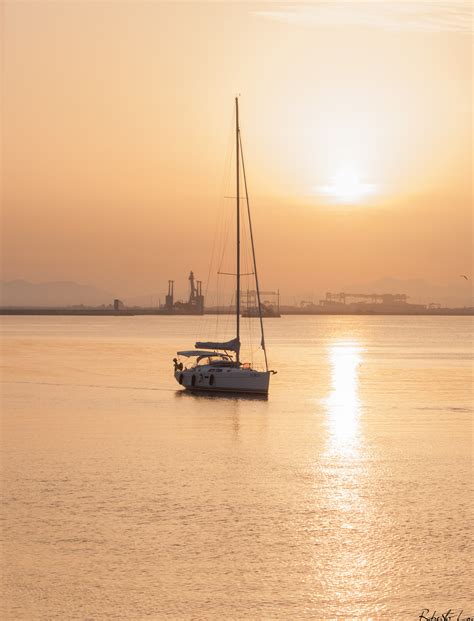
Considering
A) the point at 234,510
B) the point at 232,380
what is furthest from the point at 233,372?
the point at 234,510

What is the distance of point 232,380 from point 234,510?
3288cm

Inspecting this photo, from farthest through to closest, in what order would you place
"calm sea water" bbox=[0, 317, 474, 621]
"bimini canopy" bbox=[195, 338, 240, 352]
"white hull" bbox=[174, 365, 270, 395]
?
"bimini canopy" bbox=[195, 338, 240, 352] < "white hull" bbox=[174, 365, 270, 395] < "calm sea water" bbox=[0, 317, 474, 621]

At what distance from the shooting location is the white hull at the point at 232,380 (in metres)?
60.8

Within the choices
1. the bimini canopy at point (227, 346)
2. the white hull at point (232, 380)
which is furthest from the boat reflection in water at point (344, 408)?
the bimini canopy at point (227, 346)

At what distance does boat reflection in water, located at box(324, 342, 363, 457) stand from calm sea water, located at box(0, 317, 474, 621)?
343 mm

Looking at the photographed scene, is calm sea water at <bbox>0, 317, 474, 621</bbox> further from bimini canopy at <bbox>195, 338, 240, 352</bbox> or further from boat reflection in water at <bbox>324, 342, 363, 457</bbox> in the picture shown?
bimini canopy at <bbox>195, 338, 240, 352</bbox>

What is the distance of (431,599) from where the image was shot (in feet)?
67.4

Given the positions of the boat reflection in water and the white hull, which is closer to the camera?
the boat reflection in water

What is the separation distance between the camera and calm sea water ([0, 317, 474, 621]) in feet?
67.3

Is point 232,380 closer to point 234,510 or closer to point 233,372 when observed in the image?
point 233,372

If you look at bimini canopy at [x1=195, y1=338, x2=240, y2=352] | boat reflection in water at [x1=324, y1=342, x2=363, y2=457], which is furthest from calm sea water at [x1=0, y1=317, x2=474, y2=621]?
bimini canopy at [x1=195, y1=338, x2=240, y2=352]

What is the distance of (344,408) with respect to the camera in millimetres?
60188

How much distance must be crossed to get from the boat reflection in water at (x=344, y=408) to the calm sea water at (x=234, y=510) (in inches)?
13.5

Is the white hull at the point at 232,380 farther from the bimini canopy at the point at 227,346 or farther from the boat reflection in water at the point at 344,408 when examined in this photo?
the boat reflection in water at the point at 344,408
